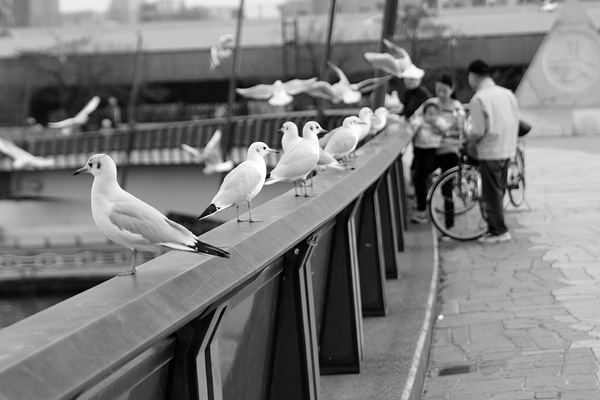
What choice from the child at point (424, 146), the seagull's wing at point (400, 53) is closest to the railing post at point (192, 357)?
the child at point (424, 146)

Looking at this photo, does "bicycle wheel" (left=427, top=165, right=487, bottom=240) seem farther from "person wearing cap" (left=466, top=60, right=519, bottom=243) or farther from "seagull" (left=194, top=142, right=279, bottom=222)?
"seagull" (left=194, top=142, right=279, bottom=222)

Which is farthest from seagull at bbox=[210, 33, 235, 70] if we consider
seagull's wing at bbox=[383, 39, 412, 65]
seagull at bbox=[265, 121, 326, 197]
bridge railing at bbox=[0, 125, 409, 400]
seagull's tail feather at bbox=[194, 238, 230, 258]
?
seagull's tail feather at bbox=[194, 238, 230, 258]

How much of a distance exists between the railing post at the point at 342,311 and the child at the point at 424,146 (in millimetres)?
7566

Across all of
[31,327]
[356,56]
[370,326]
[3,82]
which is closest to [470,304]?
[370,326]

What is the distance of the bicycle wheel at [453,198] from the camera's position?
12.7m

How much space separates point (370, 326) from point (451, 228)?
5451 millimetres

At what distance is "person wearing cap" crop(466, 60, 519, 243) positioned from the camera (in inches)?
476

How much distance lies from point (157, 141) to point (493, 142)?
132 feet

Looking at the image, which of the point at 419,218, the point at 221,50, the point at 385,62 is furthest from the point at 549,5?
the point at 385,62

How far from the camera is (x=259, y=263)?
12.6 feet

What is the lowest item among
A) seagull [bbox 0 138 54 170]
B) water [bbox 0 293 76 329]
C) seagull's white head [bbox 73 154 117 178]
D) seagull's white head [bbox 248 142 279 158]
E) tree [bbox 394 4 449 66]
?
water [bbox 0 293 76 329]

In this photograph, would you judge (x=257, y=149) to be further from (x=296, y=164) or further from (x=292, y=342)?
(x=292, y=342)

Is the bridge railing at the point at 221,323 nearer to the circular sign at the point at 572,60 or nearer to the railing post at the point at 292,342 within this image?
the railing post at the point at 292,342

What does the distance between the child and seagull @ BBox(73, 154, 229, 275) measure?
10.5 metres
